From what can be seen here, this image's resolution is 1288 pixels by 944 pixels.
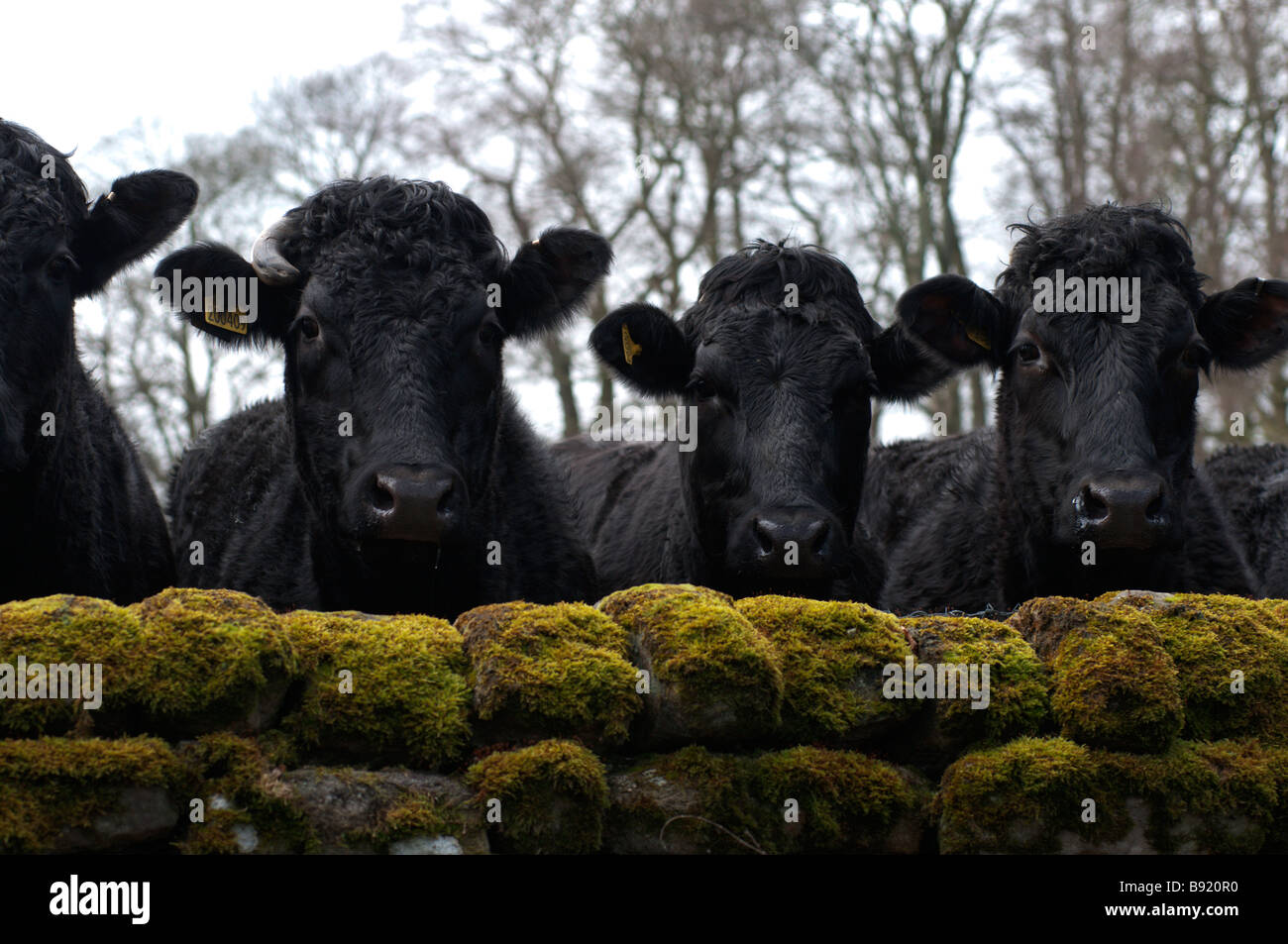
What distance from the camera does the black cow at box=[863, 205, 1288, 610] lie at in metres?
5.84

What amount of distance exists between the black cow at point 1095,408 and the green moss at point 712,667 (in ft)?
8.14

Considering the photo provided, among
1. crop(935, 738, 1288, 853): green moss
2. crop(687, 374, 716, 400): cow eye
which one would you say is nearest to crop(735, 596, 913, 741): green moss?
crop(935, 738, 1288, 853): green moss

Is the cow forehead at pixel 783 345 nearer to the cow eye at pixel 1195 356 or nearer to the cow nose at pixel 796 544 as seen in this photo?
the cow nose at pixel 796 544

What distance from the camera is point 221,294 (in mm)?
5906

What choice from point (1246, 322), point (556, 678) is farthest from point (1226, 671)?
point (1246, 322)

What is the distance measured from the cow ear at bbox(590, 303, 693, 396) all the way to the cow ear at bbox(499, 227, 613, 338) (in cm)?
33

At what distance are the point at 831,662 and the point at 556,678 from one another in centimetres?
85

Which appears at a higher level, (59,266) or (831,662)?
(59,266)

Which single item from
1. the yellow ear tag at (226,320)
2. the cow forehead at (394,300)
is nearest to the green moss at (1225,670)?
the cow forehead at (394,300)

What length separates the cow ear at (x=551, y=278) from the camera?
617cm

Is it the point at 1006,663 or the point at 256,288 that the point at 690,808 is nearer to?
the point at 1006,663

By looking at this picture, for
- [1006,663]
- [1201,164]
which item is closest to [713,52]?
[1201,164]

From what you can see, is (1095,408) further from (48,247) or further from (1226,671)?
(48,247)

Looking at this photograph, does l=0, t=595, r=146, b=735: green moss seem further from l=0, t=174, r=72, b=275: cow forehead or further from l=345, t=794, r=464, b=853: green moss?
l=0, t=174, r=72, b=275: cow forehead
